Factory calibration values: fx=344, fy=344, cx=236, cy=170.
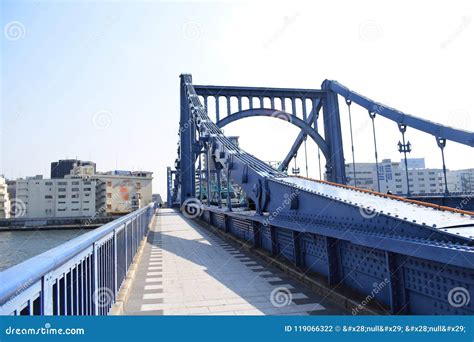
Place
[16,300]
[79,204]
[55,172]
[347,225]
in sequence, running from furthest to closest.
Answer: [55,172] < [79,204] < [347,225] < [16,300]

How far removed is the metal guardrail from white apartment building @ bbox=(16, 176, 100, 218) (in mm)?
63133

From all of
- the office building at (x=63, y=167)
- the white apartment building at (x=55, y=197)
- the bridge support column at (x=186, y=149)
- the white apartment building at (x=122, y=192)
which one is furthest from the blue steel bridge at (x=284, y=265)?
the office building at (x=63, y=167)

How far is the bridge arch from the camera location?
79.8 feet

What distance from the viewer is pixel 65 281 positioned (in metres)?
2.25

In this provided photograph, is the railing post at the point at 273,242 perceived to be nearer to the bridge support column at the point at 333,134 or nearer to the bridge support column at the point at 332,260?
the bridge support column at the point at 332,260

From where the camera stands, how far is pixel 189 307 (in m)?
4.70

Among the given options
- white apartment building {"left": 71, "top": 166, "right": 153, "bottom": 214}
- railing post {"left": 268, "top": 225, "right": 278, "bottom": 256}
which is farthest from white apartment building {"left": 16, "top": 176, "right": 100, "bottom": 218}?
railing post {"left": 268, "top": 225, "right": 278, "bottom": 256}

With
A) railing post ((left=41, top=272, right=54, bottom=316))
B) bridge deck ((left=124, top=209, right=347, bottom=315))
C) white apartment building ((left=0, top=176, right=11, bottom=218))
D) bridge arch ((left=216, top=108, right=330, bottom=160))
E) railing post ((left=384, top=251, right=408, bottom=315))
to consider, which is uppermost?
bridge arch ((left=216, top=108, right=330, bottom=160))

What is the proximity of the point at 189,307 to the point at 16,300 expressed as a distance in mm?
3443

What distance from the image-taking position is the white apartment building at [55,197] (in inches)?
2356

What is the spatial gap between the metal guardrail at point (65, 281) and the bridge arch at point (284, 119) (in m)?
20.5

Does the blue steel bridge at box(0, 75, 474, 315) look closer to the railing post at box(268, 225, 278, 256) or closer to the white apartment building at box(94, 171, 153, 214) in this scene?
the railing post at box(268, 225, 278, 256)
